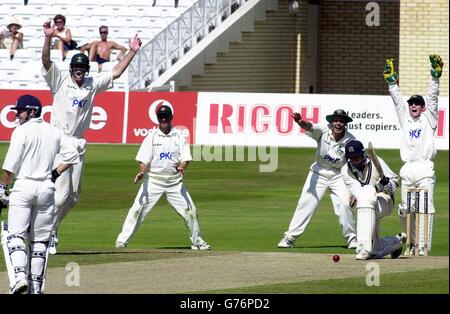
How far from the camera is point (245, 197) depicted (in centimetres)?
2448

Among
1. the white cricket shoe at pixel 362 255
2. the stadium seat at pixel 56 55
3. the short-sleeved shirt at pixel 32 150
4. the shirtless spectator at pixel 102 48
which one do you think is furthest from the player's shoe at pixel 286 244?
the shirtless spectator at pixel 102 48

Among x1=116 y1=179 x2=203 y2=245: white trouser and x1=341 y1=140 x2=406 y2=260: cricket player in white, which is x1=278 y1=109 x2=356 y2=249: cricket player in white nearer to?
x1=116 y1=179 x2=203 y2=245: white trouser

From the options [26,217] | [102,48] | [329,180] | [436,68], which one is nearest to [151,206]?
[329,180]

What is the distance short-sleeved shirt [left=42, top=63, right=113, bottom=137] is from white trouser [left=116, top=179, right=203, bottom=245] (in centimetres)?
162

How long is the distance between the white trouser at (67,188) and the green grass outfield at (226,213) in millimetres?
565

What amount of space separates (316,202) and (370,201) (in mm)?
2425

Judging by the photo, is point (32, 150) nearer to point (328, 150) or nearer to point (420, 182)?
point (420, 182)

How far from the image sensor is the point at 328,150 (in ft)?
59.0

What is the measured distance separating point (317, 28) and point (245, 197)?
790 inches

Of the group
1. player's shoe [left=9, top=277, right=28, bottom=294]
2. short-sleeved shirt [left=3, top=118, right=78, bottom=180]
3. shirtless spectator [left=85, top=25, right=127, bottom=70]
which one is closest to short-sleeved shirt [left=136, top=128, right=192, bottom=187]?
short-sleeved shirt [left=3, top=118, right=78, bottom=180]

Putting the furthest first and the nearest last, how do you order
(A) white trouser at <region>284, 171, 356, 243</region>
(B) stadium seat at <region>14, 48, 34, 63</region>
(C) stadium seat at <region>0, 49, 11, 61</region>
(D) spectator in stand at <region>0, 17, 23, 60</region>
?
(C) stadium seat at <region>0, 49, 11, 61</region> < (B) stadium seat at <region>14, 48, 34, 63</region> < (D) spectator in stand at <region>0, 17, 23, 60</region> < (A) white trouser at <region>284, 171, 356, 243</region>

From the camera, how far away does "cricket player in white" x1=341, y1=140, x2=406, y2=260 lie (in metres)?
15.9

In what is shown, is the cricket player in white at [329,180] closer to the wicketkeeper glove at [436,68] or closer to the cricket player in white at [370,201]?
the wicketkeeper glove at [436,68]

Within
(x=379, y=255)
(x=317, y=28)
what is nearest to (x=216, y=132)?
(x=317, y=28)
